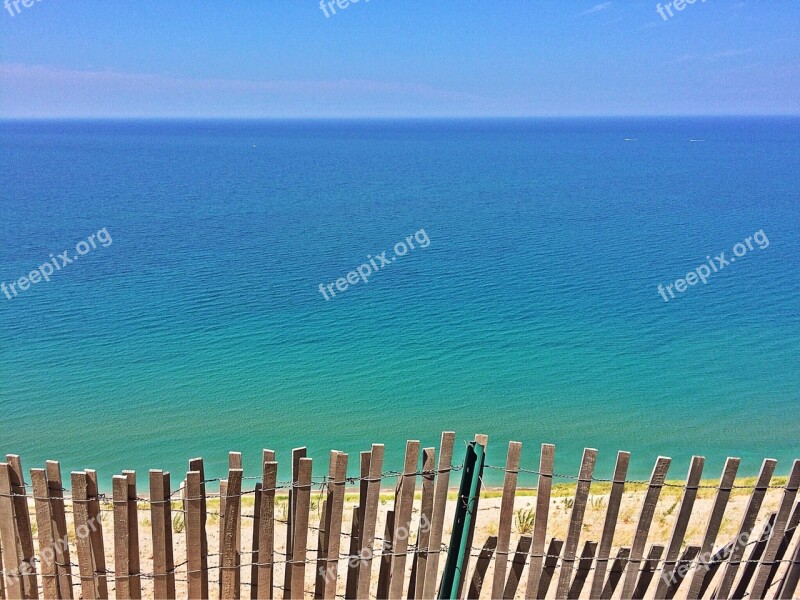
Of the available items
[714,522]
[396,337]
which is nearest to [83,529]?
[714,522]

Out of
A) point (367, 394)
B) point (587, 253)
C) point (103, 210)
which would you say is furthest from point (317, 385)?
point (103, 210)

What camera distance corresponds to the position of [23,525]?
15.5 ft

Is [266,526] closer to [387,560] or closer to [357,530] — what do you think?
[357,530]

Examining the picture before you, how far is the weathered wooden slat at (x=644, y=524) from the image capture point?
480 centimetres

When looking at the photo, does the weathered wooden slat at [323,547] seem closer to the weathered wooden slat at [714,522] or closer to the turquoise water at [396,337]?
the weathered wooden slat at [714,522]

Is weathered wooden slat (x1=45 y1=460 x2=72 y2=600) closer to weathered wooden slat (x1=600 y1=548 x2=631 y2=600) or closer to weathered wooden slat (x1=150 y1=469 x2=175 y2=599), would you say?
weathered wooden slat (x1=150 y1=469 x2=175 y2=599)

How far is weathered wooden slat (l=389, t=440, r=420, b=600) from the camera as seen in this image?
481cm

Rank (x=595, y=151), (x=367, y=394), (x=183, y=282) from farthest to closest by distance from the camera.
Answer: (x=595, y=151), (x=183, y=282), (x=367, y=394)

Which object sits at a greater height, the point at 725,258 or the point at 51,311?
the point at 51,311

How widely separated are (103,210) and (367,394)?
37.5m

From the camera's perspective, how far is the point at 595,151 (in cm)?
11756

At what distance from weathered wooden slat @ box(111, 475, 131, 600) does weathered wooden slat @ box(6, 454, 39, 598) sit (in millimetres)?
549

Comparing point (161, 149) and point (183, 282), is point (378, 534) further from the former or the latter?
point (161, 149)

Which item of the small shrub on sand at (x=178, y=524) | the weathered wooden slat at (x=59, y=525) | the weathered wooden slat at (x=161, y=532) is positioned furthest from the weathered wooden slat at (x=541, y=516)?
the small shrub on sand at (x=178, y=524)
